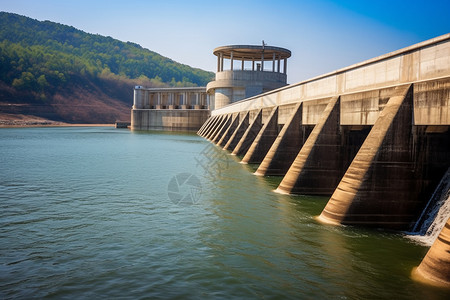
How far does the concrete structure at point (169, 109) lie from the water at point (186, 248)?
71657 mm

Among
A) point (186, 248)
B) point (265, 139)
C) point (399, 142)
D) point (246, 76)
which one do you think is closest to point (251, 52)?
point (246, 76)

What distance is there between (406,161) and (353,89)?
5.58m

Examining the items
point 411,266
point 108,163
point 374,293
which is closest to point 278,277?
point 374,293

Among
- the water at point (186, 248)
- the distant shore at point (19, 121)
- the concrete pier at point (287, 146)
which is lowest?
the water at point (186, 248)

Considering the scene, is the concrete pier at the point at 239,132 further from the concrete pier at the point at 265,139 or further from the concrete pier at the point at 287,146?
the concrete pier at the point at 287,146

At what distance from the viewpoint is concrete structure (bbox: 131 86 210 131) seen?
293 ft

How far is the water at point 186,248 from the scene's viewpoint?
7.78 meters

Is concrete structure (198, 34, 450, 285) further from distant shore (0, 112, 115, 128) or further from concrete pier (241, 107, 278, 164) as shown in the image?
distant shore (0, 112, 115, 128)

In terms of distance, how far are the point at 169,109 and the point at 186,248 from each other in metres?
84.5

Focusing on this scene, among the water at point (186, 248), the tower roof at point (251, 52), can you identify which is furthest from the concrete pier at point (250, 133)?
the tower roof at point (251, 52)

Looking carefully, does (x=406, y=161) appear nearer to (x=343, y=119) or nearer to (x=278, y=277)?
(x=343, y=119)

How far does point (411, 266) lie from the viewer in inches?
360

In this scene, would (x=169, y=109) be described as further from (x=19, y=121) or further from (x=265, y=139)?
(x=265, y=139)

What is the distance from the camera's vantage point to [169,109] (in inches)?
3656
